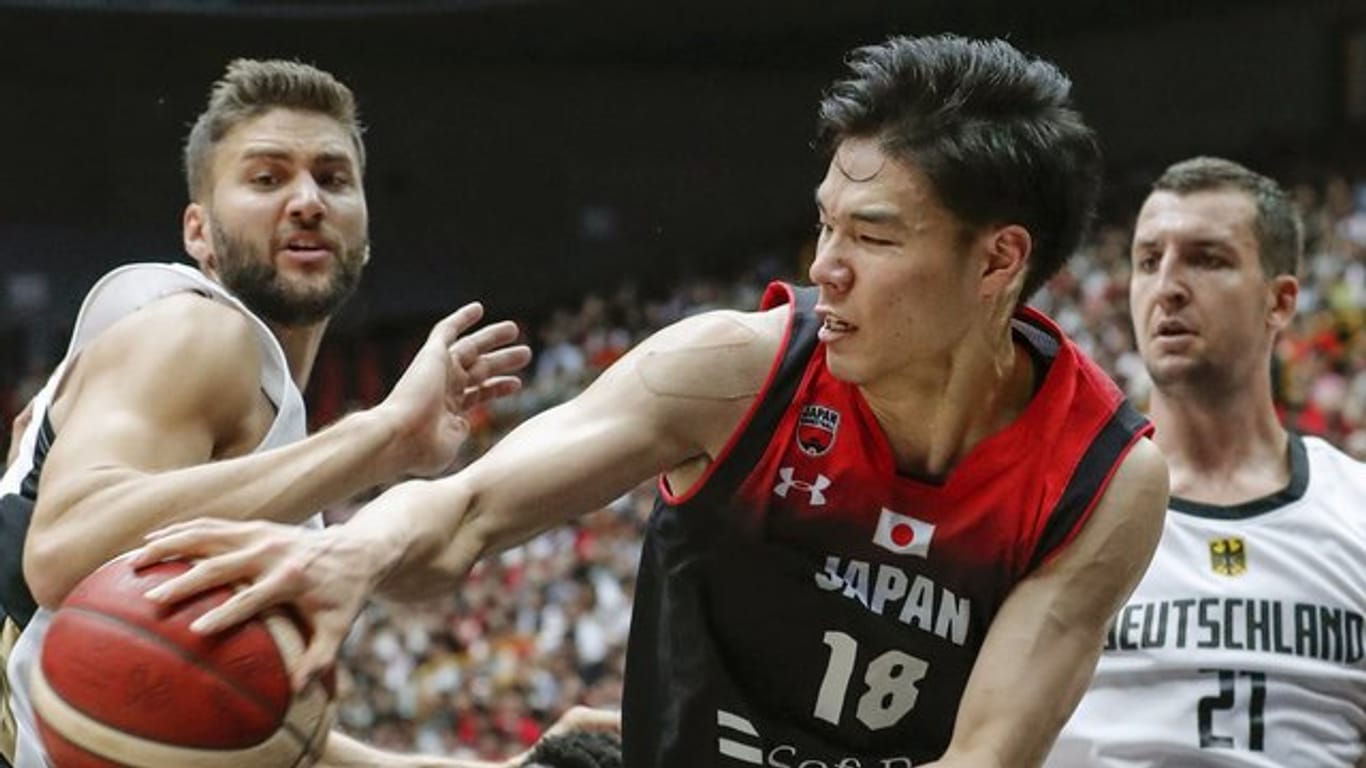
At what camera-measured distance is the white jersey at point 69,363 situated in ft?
11.4

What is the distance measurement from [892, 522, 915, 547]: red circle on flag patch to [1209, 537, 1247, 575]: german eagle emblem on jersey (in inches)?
56.1

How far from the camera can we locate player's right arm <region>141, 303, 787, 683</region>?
92.6 inches

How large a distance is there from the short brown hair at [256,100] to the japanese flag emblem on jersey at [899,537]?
1.55m

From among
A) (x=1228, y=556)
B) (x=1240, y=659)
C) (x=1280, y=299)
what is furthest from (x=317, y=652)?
(x=1280, y=299)

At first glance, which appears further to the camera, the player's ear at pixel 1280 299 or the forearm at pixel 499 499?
the player's ear at pixel 1280 299

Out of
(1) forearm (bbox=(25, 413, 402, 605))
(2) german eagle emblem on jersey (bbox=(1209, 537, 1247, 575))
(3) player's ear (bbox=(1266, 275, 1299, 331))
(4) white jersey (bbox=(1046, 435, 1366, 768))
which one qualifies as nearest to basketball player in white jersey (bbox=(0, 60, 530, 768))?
(1) forearm (bbox=(25, 413, 402, 605))

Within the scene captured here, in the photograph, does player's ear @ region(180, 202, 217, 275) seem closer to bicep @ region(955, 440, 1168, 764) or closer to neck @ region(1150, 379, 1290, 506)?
bicep @ region(955, 440, 1168, 764)

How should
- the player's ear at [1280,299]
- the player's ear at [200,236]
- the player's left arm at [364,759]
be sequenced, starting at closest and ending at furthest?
the player's left arm at [364,759] → the player's ear at [200,236] → the player's ear at [1280,299]

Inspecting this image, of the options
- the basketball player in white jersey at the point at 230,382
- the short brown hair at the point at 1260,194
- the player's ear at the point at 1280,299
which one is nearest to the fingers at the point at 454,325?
the basketball player in white jersey at the point at 230,382

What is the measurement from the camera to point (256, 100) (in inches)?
156

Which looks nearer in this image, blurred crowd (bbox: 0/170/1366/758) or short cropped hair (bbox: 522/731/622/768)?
short cropped hair (bbox: 522/731/622/768)

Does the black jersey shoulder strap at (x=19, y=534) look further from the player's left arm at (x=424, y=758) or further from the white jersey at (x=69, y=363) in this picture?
the player's left arm at (x=424, y=758)

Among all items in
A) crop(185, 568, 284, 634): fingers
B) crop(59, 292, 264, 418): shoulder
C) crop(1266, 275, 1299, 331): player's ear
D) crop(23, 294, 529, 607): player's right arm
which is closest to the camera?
crop(185, 568, 284, 634): fingers

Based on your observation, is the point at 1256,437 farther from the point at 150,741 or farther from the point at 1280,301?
the point at 150,741
